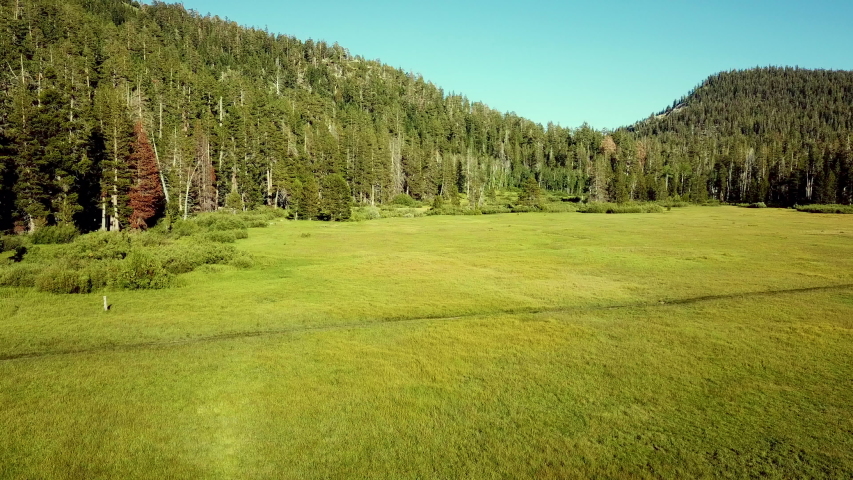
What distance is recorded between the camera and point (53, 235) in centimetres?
4362

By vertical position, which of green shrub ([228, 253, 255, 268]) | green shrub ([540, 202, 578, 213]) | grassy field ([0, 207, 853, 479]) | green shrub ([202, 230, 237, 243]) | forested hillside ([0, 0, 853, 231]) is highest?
forested hillside ([0, 0, 853, 231])

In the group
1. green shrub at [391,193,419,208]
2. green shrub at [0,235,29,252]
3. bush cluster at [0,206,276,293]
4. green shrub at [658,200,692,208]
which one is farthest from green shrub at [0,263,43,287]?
green shrub at [658,200,692,208]

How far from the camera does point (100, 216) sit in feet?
191

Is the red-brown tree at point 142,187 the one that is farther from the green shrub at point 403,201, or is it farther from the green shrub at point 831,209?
the green shrub at point 831,209

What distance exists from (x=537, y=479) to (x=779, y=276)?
30.1m

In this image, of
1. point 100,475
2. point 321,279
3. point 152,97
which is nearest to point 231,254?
point 321,279

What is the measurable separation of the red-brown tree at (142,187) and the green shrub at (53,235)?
11.2 m

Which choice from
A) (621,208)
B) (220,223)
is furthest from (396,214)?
(621,208)

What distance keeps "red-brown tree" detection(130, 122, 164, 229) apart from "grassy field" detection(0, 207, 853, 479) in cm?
3442

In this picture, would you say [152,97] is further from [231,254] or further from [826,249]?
[826,249]

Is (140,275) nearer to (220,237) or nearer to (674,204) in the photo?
(220,237)

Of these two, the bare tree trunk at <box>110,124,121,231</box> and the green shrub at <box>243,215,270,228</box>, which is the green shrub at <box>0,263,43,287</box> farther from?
the green shrub at <box>243,215,270,228</box>

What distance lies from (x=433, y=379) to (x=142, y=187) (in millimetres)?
57559

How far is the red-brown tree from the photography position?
56969 millimetres
